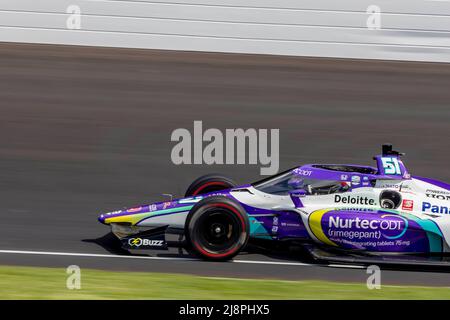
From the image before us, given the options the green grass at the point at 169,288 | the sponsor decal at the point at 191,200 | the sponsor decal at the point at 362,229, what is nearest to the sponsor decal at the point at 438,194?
the sponsor decal at the point at 362,229

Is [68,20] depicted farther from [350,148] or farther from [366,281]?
[366,281]

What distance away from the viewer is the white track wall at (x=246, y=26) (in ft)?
49.1

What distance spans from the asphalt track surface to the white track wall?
0.69 ft

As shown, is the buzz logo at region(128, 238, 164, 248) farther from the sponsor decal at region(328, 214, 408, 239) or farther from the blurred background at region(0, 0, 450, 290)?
the blurred background at region(0, 0, 450, 290)

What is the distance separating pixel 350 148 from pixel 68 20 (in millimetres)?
5634

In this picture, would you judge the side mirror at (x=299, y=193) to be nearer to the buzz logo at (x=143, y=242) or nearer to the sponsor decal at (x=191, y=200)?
the sponsor decal at (x=191, y=200)

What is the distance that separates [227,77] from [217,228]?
21.7 feet

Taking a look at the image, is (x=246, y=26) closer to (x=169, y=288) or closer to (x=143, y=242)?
(x=143, y=242)

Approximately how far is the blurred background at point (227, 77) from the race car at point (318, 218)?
3.46 m

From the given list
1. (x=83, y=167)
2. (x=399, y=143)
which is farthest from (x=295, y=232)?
(x=399, y=143)

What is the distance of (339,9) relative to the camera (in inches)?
590

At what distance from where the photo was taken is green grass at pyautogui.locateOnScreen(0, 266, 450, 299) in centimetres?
716

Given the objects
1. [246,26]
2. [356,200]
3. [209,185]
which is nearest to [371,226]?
[356,200]

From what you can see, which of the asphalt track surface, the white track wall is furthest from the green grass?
the white track wall
